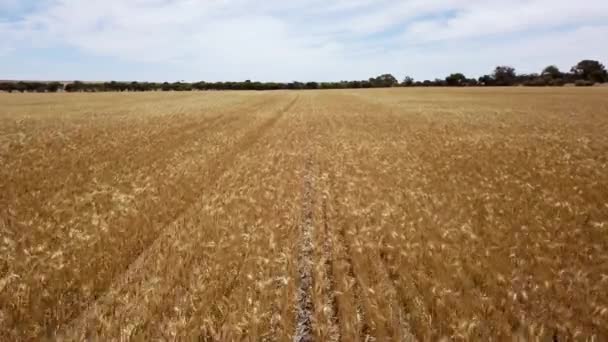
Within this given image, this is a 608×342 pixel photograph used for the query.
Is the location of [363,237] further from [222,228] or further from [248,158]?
[248,158]

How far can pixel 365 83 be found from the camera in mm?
159125

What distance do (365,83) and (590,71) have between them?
280 ft

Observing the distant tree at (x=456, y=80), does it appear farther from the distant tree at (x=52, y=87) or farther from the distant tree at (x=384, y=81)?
the distant tree at (x=52, y=87)

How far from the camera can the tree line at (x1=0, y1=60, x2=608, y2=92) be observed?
129 m

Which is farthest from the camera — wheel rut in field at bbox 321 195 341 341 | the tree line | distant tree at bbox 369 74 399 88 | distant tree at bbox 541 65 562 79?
distant tree at bbox 369 74 399 88

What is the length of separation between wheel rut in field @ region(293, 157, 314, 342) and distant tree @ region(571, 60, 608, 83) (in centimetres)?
15978

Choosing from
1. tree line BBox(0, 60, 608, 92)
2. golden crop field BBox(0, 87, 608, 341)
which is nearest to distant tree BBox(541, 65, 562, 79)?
tree line BBox(0, 60, 608, 92)

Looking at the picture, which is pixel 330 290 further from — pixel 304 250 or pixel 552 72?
pixel 552 72

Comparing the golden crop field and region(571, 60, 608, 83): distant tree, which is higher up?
region(571, 60, 608, 83): distant tree

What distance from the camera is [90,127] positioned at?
2212cm

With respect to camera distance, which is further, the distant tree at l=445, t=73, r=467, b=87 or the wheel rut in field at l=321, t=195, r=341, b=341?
the distant tree at l=445, t=73, r=467, b=87

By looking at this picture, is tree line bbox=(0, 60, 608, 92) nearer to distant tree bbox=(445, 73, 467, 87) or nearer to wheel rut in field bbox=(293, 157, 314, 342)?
distant tree bbox=(445, 73, 467, 87)

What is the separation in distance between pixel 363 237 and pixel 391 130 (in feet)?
50.8

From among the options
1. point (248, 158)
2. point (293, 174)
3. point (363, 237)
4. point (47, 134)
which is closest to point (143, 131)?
point (47, 134)
